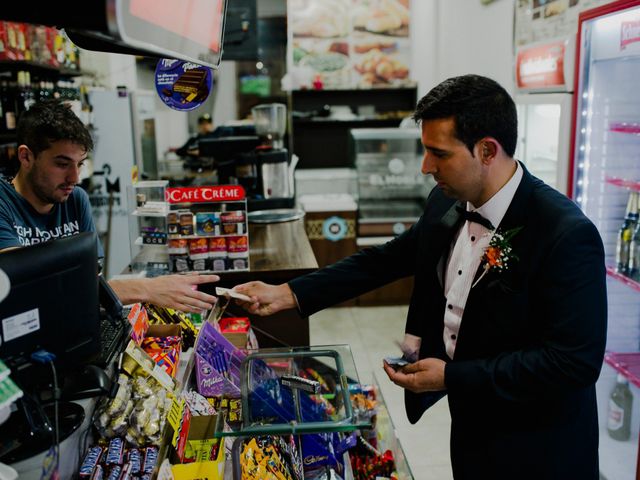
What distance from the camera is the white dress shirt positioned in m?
1.81

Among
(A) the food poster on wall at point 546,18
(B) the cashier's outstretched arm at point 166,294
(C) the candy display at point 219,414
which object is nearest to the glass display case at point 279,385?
(C) the candy display at point 219,414

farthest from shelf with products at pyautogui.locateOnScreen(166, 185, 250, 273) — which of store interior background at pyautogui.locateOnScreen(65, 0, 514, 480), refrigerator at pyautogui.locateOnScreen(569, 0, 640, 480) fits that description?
refrigerator at pyautogui.locateOnScreen(569, 0, 640, 480)

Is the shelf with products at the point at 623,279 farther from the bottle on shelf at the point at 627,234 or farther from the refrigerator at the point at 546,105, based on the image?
the refrigerator at the point at 546,105

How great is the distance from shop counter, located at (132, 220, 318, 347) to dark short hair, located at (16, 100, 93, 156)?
0.89 m

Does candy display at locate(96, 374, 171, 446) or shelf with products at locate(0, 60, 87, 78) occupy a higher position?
shelf with products at locate(0, 60, 87, 78)

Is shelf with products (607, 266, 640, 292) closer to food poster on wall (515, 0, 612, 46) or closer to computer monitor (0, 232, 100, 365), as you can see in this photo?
food poster on wall (515, 0, 612, 46)

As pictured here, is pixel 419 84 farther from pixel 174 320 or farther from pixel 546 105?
pixel 174 320

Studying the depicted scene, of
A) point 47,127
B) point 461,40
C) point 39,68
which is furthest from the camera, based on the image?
point 461,40

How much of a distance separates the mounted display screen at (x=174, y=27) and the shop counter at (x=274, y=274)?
149 cm

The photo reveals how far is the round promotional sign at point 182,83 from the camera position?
313 cm

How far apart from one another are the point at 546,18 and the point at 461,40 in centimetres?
212

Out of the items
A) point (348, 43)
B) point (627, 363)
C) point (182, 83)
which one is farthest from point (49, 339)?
point (348, 43)

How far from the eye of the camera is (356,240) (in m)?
6.07

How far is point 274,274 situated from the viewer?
10.8ft
